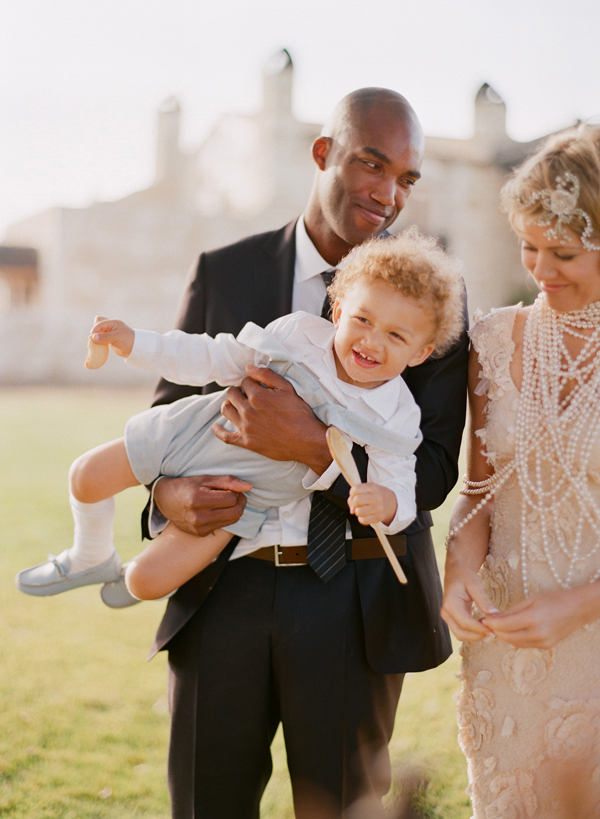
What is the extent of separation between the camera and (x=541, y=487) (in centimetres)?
201

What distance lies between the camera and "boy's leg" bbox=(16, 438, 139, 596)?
2.18 metres

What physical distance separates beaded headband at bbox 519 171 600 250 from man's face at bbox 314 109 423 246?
2.42ft

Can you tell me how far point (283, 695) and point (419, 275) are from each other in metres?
1.35

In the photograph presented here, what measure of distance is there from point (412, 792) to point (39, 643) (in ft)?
9.47

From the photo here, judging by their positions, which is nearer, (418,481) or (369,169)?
(418,481)

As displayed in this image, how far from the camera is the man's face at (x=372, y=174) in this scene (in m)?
2.40

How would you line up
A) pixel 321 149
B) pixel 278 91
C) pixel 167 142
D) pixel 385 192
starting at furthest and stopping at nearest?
pixel 167 142, pixel 278 91, pixel 321 149, pixel 385 192

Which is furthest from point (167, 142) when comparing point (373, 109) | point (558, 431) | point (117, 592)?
point (558, 431)

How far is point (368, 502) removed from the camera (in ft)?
5.80

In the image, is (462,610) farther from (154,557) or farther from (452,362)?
(154,557)

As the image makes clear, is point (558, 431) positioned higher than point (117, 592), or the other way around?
point (558, 431)

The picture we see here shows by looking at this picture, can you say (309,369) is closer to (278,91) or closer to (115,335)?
(115,335)

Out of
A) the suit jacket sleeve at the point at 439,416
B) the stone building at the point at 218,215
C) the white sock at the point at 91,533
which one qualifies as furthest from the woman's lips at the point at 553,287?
the stone building at the point at 218,215

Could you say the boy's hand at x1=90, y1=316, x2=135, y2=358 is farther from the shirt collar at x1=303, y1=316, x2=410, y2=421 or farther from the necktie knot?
the necktie knot
